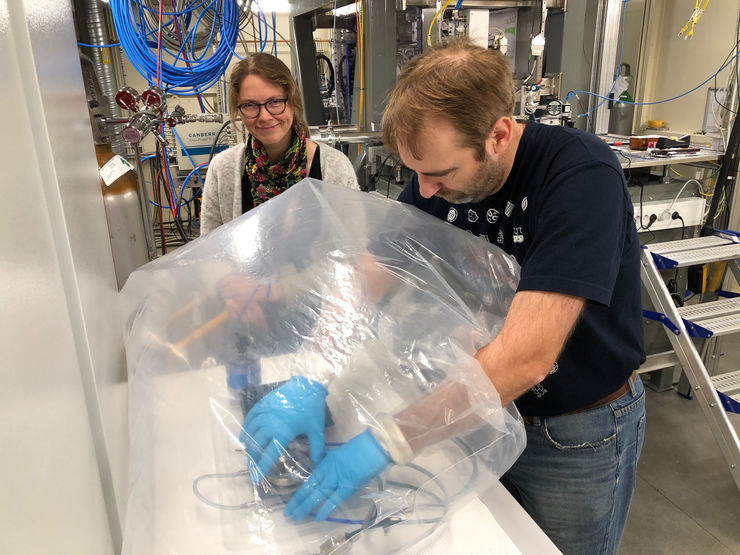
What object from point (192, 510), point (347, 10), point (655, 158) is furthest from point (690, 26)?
point (192, 510)

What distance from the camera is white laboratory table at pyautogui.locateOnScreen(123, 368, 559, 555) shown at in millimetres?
601

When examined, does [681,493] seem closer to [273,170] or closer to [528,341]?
[528,341]

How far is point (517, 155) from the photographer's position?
908 millimetres

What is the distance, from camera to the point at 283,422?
64 cm

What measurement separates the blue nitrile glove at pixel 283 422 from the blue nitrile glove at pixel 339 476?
3 centimetres


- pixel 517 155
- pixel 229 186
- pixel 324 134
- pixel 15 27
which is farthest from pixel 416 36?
pixel 15 27

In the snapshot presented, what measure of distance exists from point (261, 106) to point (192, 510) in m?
1.15

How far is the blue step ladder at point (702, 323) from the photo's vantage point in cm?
180

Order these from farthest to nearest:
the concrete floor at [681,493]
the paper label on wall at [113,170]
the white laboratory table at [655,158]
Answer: the white laboratory table at [655,158] → the concrete floor at [681,493] → the paper label on wall at [113,170]

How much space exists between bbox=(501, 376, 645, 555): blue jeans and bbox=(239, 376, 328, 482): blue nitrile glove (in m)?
0.52

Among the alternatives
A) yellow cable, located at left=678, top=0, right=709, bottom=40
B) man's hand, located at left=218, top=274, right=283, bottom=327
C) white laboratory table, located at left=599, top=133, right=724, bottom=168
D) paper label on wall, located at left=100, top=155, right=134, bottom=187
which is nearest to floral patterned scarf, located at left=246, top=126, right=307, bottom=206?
paper label on wall, located at left=100, top=155, right=134, bottom=187

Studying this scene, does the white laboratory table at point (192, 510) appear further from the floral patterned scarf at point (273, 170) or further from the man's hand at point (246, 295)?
the floral patterned scarf at point (273, 170)

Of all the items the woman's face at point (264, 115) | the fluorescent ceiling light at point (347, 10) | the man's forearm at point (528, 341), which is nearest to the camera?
the man's forearm at point (528, 341)

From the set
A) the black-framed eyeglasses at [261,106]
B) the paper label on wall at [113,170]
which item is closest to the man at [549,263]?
the black-framed eyeglasses at [261,106]
